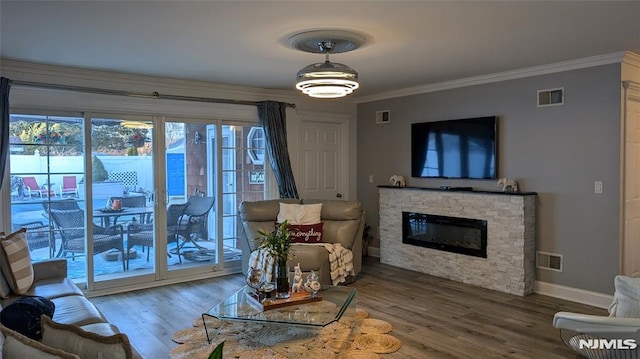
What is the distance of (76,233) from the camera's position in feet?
16.2

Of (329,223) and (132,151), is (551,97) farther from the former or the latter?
(132,151)

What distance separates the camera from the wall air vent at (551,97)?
4.80 metres

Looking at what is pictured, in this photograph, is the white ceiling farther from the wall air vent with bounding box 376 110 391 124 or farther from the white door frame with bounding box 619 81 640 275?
the wall air vent with bounding box 376 110 391 124

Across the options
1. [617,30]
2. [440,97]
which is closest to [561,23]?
[617,30]

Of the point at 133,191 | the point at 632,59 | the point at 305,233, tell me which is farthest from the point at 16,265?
the point at 632,59

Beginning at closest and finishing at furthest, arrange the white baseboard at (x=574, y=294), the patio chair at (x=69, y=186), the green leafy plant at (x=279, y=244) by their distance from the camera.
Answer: the green leafy plant at (x=279, y=244), the white baseboard at (x=574, y=294), the patio chair at (x=69, y=186)

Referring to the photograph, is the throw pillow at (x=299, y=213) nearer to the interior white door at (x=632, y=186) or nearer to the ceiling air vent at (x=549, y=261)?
the ceiling air vent at (x=549, y=261)

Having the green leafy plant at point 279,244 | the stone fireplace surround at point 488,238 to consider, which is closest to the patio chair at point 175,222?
the green leafy plant at point 279,244

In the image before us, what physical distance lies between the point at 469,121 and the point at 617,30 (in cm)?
215

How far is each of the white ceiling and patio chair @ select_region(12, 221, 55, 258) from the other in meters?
1.66

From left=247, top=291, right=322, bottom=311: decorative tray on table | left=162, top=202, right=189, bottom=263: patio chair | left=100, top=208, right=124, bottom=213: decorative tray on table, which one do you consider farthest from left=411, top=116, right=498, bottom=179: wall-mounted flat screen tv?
left=100, top=208, right=124, bottom=213: decorative tray on table

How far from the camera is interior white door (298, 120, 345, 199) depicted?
6.75 meters

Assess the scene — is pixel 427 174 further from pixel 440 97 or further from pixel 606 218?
pixel 606 218

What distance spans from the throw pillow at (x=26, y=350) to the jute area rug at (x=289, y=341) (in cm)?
196
